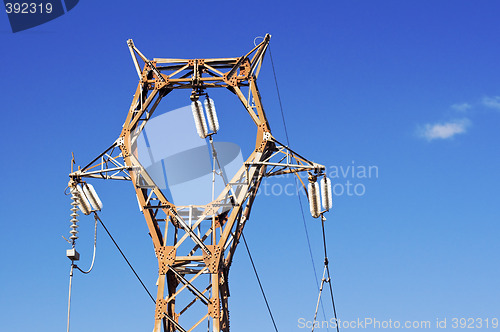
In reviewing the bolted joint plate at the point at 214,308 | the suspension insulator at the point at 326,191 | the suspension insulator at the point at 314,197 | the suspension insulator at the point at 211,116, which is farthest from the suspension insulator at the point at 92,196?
the suspension insulator at the point at 326,191

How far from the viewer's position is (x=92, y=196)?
38812 millimetres

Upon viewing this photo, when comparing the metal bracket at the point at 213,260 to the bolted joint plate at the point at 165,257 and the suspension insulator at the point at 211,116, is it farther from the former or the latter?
the suspension insulator at the point at 211,116

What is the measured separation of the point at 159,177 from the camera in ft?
133

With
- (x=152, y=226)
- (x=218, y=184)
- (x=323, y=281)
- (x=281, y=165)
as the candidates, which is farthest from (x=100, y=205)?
(x=323, y=281)

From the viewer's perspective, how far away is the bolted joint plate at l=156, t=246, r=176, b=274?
38406 mm

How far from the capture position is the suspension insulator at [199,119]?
126 feet

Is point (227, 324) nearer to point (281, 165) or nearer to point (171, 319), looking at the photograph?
point (171, 319)

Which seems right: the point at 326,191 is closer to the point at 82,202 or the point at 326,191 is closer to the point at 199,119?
the point at 199,119

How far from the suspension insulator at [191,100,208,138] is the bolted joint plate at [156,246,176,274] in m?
4.71

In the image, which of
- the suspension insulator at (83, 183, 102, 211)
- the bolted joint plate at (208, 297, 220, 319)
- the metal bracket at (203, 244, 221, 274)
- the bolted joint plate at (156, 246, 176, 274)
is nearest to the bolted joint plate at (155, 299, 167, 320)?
the bolted joint plate at (156, 246, 176, 274)

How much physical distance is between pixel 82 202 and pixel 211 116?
620cm

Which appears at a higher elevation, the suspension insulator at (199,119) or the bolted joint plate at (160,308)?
the suspension insulator at (199,119)

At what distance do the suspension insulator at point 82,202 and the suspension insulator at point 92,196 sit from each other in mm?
177

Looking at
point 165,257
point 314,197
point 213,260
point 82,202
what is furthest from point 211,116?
point 82,202
